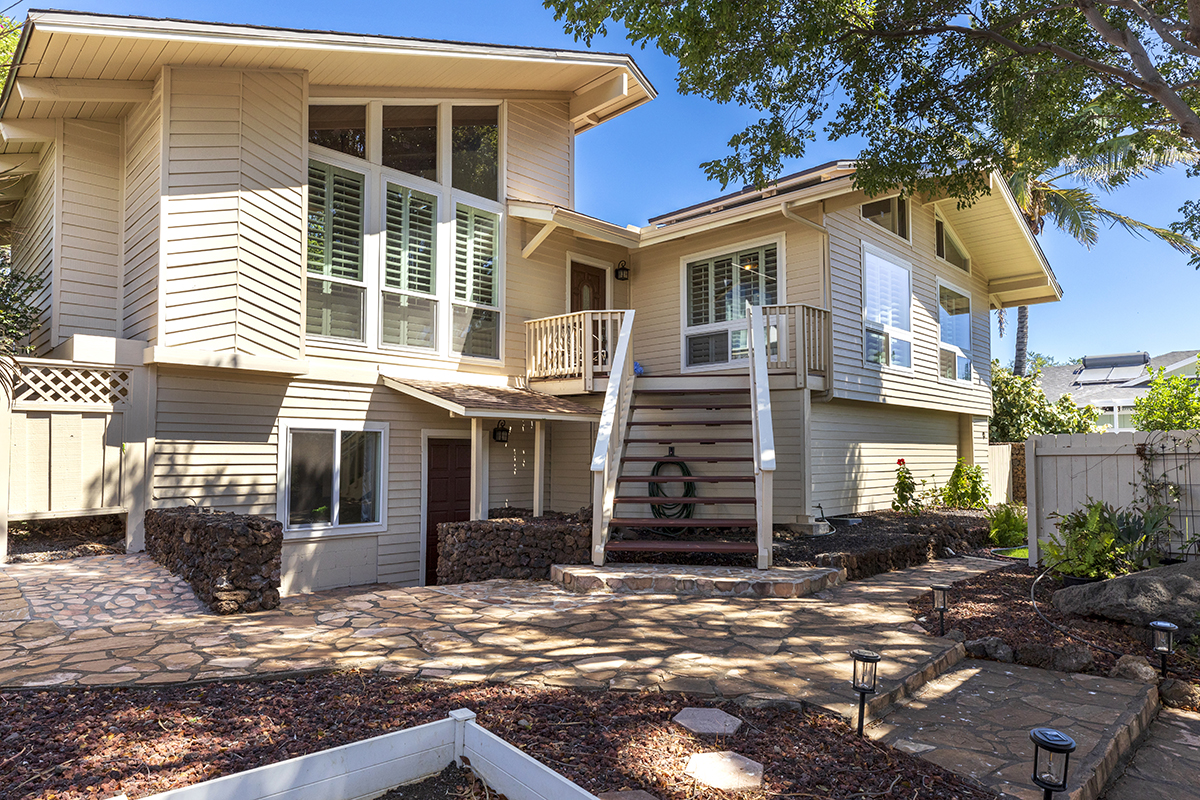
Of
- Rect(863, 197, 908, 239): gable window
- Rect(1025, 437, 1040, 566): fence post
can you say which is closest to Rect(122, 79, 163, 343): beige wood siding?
Rect(1025, 437, 1040, 566): fence post

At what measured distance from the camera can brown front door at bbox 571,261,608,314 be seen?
11.9m

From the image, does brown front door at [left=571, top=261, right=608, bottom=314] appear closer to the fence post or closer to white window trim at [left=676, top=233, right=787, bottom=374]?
white window trim at [left=676, top=233, right=787, bottom=374]

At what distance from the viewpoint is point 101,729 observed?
3.06m

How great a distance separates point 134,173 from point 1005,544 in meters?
12.5

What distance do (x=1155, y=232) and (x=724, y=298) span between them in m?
12.4

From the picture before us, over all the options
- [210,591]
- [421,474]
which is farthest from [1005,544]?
[210,591]

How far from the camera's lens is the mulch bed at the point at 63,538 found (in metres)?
6.86

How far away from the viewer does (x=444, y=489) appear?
32.7 ft

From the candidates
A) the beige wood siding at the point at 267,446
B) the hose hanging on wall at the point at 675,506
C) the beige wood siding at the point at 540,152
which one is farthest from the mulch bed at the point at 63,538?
the beige wood siding at the point at 540,152

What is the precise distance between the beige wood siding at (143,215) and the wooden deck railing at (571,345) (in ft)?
16.1

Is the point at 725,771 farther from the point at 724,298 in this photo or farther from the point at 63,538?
the point at 724,298

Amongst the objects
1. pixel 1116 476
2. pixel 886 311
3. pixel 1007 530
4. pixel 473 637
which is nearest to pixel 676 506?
pixel 1007 530

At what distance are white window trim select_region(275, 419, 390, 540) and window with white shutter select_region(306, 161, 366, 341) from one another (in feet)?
3.70

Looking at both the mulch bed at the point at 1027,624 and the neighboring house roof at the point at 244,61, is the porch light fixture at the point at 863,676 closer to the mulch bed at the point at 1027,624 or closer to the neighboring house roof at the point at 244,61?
the mulch bed at the point at 1027,624
